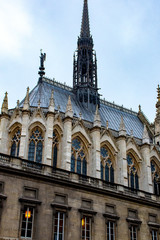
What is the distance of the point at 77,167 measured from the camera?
35.4 m

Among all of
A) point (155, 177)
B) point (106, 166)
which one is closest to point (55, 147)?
point (106, 166)

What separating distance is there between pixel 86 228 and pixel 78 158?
12286mm

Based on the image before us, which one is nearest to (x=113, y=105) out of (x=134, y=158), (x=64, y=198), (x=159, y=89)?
(x=159, y=89)

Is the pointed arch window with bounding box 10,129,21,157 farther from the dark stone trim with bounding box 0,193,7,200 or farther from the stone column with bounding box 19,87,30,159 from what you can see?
the dark stone trim with bounding box 0,193,7,200

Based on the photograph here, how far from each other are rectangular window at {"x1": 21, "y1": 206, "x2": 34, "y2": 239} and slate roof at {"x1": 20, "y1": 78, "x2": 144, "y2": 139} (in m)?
17.1

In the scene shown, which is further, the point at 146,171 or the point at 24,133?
the point at 146,171

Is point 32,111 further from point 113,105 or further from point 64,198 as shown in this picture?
point 113,105

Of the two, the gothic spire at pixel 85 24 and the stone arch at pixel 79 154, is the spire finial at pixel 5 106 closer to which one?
the stone arch at pixel 79 154

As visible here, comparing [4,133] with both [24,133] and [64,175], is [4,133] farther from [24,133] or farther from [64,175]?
[64,175]

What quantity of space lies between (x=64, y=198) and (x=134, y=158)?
18219 mm

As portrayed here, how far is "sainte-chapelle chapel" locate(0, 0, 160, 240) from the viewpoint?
22.2 m

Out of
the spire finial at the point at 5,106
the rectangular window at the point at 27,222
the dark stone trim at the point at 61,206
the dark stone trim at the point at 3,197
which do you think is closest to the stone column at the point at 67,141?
the spire finial at the point at 5,106

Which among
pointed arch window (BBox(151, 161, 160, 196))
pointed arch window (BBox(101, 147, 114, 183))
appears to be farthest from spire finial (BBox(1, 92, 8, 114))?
pointed arch window (BBox(151, 161, 160, 196))

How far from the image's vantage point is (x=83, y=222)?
24359 mm
